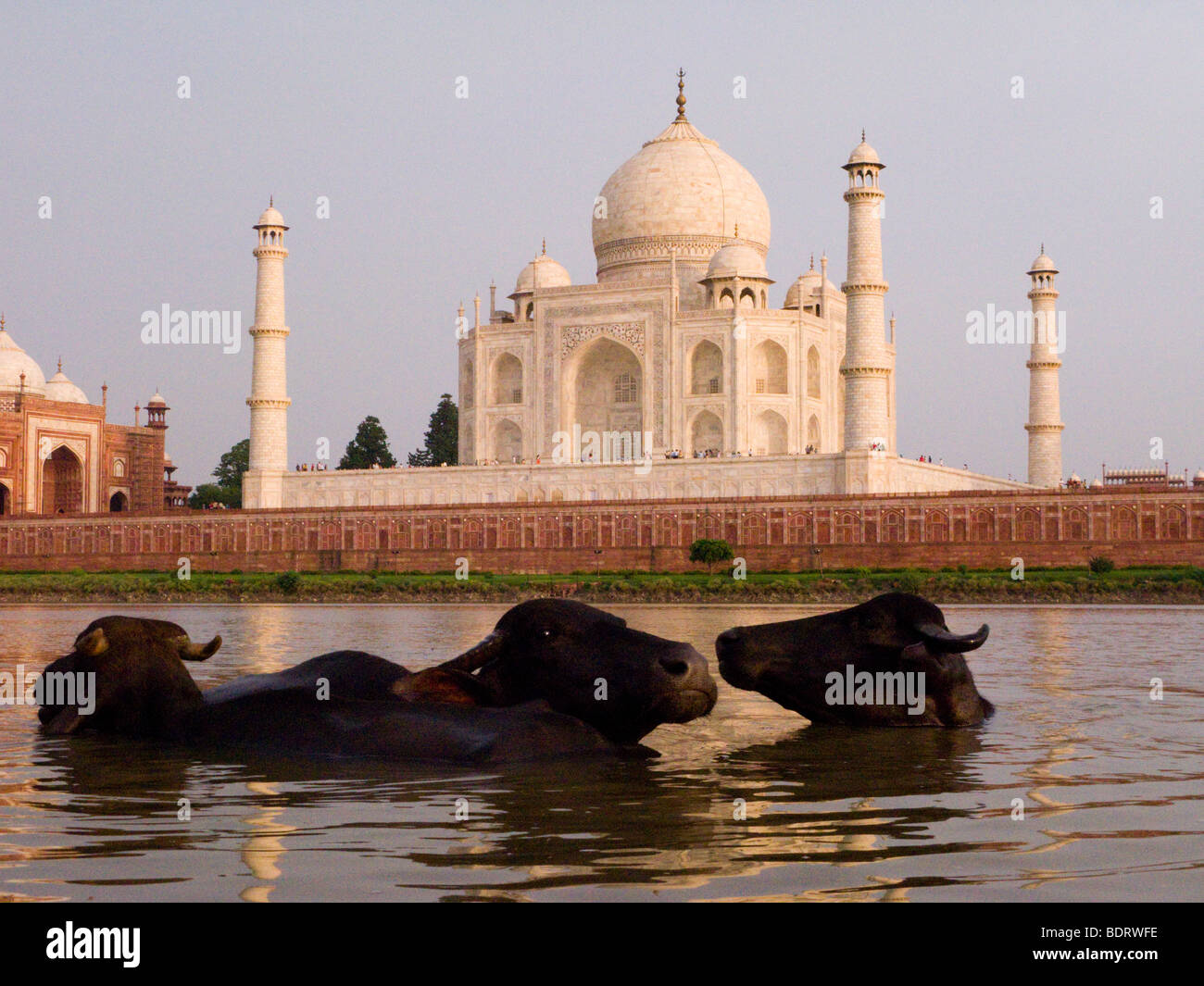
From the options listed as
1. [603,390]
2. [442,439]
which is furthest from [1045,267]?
[442,439]

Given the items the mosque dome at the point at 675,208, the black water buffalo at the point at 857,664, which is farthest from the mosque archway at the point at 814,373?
the black water buffalo at the point at 857,664

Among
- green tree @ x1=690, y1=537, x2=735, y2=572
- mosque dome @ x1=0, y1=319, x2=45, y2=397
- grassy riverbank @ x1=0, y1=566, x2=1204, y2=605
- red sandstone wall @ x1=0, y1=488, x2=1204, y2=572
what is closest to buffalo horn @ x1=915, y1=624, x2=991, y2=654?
grassy riverbank @ x1=0, y1=566, x2=1204, y2=605

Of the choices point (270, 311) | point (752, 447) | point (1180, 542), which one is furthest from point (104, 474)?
point (1180, 542)

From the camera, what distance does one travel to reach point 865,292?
36.0 m

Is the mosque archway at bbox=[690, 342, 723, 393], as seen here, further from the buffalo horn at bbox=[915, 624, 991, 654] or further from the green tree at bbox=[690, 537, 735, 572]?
the buffalo horn at bbox=[915, 624, 991, 654]

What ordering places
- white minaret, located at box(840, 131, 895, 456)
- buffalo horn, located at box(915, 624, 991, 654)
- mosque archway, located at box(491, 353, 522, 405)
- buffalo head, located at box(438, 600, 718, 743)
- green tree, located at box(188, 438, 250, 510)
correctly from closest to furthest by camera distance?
buffalo head, located at box(438, 600, 718, 743) → buffalo horn, located at box(915, 624, 991, 654) → white minaret, located at box(840, 131, 895, 456) → mosque archway, located at box(491, 353, 522, 405) → green tree, located at box(188, 438, 250, 510)

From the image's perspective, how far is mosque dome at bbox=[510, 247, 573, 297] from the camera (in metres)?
46.0

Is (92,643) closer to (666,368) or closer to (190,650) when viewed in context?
(190,650)

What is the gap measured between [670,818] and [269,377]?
38295mm

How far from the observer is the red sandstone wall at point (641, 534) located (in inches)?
1204

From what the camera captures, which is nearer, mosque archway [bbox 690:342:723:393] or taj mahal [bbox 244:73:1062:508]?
taj mahal [bbox 244:73:1062:508]

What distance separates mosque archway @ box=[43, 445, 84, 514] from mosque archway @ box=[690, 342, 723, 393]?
19827mm

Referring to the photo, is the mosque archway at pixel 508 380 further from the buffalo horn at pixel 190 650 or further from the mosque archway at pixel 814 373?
the buffalo horn at pixel 190 650
